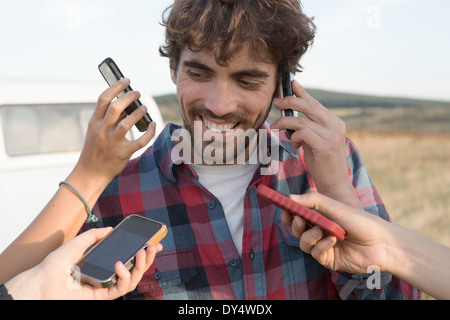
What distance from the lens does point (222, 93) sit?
226cm

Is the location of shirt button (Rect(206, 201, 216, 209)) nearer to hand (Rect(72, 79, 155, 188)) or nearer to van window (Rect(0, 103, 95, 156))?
hand (Rect(72, 79, 155, 188))

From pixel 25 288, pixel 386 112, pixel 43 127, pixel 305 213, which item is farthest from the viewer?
pixel 386 112

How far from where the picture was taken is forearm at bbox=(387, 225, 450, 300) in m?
1.74

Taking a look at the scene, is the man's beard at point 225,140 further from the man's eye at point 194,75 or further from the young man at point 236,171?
the man's eye at point 194,75

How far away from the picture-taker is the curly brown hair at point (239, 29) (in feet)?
7.41

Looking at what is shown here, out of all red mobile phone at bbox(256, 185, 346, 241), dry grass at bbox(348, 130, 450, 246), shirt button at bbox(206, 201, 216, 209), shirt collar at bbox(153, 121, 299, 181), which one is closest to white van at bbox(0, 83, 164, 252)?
shirt collar at bbox(153, 121, 299, 181)

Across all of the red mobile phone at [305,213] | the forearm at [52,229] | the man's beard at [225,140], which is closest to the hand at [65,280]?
the forearm at [52,229]

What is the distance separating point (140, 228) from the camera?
1.92 meters

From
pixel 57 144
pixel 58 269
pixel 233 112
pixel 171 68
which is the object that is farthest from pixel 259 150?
pixel 57 144

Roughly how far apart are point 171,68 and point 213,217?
97 centimetres

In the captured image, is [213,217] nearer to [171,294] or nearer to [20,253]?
[171,294]

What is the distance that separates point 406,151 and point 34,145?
67.7ft

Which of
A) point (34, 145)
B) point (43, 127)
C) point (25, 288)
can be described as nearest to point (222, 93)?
point (25, 288)

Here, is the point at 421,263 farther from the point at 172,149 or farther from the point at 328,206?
the point at 172,149
